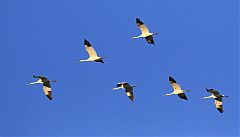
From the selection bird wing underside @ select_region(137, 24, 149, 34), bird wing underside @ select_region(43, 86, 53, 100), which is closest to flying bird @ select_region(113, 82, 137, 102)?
bird wing underside @ select_region(137, 24, 149, 34)

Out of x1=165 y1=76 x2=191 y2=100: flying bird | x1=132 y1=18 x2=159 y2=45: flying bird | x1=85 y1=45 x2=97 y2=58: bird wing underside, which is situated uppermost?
x1=132 y1=18 x2=159 y2=45: flying bird

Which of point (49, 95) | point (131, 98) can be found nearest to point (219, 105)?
point (131, 98)

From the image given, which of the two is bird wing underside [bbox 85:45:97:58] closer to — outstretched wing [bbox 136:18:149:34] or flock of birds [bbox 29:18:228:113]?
flock of birds [bbox 29:18:228:113]

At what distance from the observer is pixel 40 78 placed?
7650cm

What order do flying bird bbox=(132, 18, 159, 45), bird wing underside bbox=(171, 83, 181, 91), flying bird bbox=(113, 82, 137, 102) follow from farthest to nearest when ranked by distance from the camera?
flying bird bbox=(113, 82, 137, 102)
bird wing underside bbox=(171, 83, 181, 91)
flying bird bbox=(132, 18, 159, 45)

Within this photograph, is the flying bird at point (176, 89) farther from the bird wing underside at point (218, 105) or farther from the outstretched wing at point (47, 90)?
the outstretched wing at point (47, 90)

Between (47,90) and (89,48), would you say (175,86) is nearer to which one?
(89,48)

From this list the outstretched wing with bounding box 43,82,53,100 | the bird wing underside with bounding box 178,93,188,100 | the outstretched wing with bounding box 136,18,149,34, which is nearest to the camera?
the outstretched wing with bounding box 136,18,149,34

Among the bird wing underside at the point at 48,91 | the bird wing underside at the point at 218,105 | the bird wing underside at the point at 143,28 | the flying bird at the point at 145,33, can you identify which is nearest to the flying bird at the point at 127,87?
the flying bird at the point at 145,33

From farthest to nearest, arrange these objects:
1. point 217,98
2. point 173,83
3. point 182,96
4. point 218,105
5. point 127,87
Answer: point 127,87, point 217,98, point 218,105, point 182,96, point 173,83

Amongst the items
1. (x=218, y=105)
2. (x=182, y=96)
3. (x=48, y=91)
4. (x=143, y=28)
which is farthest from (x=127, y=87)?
(x=218, y=105)

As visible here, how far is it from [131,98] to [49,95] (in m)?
5.33

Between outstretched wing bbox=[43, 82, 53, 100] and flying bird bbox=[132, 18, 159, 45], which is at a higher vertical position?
flying bird bbox=[132, 18, 159, 45]

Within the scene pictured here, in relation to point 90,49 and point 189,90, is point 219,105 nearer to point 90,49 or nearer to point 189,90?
point 189,90
